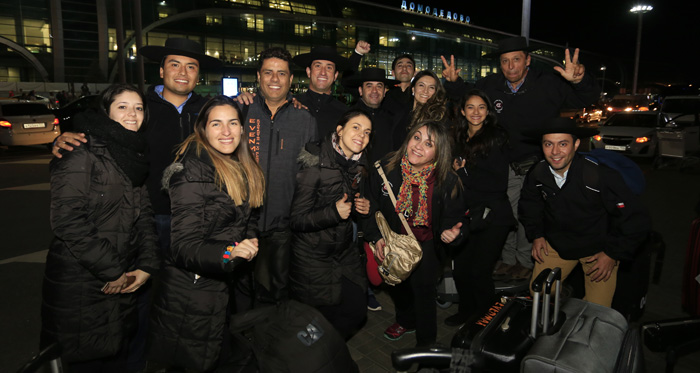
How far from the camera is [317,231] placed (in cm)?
330

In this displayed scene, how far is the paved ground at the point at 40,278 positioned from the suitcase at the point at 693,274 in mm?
512

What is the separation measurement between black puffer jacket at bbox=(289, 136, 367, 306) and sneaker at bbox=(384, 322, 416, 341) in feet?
3.26

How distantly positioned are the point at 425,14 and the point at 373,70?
71568 mm

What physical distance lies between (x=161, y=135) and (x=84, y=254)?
1.37m

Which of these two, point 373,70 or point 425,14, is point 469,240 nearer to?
point 373,70

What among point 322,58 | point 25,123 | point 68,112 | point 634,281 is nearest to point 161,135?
point 322,58

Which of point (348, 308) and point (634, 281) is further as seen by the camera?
point (634, 281)

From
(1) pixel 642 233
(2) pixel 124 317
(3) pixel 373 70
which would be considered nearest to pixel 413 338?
(1) pixel 642 233

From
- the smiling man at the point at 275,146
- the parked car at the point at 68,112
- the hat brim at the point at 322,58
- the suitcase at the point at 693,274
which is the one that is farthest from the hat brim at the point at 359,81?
the parked car at the point at 68,112

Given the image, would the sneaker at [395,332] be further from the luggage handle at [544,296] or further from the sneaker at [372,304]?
the luggage handle at [544,296]

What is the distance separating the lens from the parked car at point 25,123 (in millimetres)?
14188

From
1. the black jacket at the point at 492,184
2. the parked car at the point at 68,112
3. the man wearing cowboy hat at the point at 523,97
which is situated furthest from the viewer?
the parked car at the point at 68,112

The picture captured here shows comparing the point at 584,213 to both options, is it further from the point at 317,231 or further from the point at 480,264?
the point at 317,231

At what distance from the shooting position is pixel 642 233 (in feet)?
10.6
